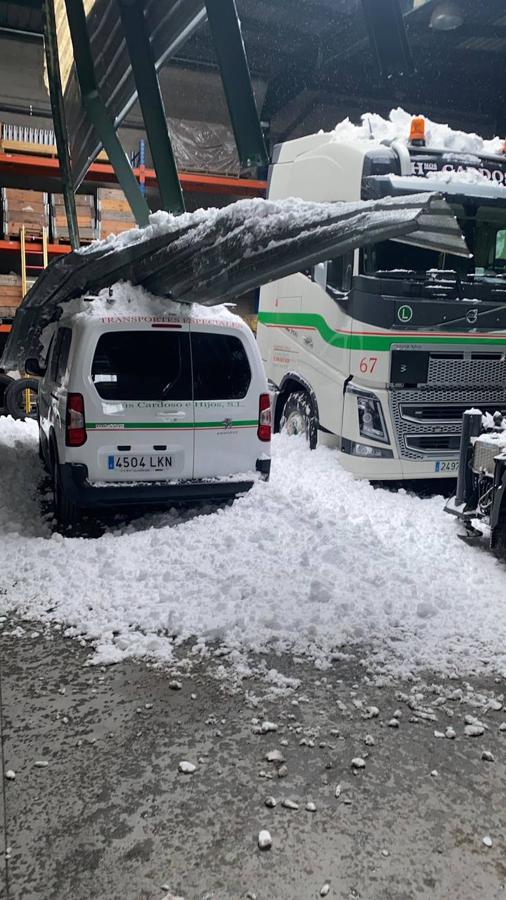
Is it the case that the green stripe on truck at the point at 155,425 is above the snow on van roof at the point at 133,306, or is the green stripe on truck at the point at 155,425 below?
below

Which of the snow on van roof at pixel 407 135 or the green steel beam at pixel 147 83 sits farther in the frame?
the snow on van roof at pixel 407 135

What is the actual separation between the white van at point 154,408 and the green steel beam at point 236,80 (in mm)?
3120

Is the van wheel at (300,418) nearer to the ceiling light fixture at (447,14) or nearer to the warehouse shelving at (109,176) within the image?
the warehouse shelving at (109,176)

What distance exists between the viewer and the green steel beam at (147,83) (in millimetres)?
4195

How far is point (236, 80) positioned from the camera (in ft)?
10.5

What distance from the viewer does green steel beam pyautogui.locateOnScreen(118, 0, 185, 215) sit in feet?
13.8

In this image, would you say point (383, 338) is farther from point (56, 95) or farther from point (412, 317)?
point (56, 95)

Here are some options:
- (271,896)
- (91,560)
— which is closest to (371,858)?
(271,896)

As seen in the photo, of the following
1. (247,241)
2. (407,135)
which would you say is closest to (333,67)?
(407,135)

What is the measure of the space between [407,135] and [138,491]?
196 inches

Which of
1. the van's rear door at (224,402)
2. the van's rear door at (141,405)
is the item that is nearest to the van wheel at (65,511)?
the van's rear door at (141,405)

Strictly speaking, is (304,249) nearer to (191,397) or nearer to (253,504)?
→ (191,397)

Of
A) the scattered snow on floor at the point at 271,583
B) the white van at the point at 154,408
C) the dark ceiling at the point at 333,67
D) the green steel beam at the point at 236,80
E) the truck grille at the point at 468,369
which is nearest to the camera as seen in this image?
the green steel beam at the point at 236,80

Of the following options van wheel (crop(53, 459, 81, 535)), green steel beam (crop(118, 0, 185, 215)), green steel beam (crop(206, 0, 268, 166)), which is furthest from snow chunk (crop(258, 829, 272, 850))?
van wheel (crop(53, 459, 81, 535))
